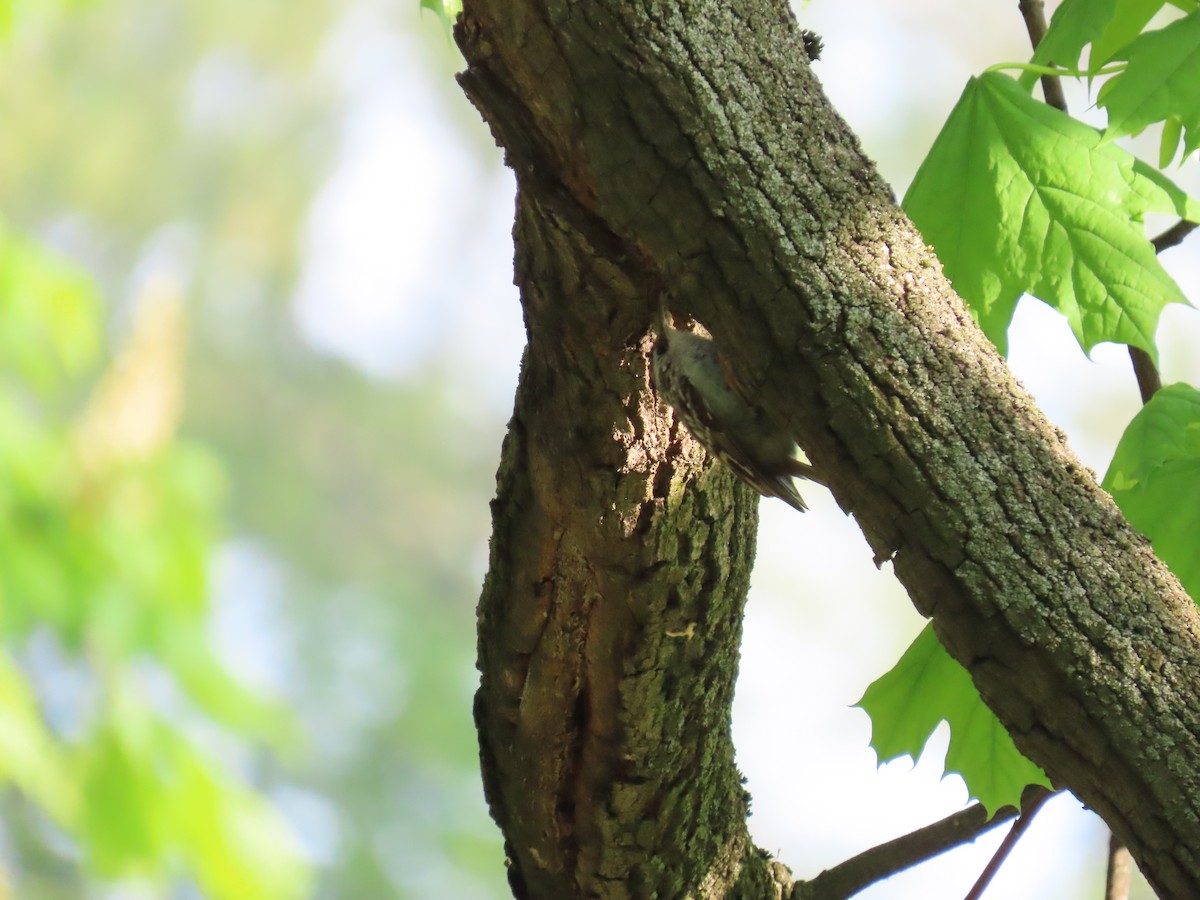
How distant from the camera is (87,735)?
2.56 m

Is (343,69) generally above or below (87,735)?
above

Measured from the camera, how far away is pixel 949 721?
6.06 feet

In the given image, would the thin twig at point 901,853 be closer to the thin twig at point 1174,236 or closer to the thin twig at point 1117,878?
the thin twig at point 1117,878


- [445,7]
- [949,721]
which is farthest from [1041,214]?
[445,7]

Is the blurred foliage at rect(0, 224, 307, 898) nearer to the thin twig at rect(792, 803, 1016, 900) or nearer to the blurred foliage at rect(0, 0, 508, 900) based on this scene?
the thin twig at rect(792, 803, 1016, 900)

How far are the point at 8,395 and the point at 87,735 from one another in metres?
0.82

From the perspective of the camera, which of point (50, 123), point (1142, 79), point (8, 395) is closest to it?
Answer: point (1142, 79)

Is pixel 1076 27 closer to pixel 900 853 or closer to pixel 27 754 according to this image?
pixel 900 853

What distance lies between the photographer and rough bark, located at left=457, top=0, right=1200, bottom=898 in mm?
1214

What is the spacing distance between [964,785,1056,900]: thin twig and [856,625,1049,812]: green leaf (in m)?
0.17

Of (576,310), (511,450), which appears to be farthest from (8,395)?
(576,310)

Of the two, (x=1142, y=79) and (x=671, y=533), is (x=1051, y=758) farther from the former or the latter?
(x=1142, y=79)

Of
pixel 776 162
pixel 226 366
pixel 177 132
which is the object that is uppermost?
pixel 177 132

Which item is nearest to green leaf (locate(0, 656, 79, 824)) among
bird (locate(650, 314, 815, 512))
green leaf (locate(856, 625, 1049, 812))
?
bird (locate(650, 314, 815, 512))
